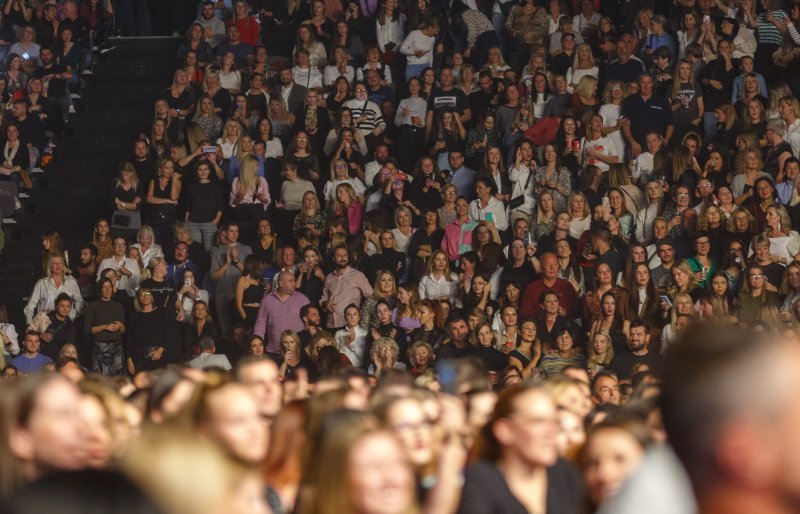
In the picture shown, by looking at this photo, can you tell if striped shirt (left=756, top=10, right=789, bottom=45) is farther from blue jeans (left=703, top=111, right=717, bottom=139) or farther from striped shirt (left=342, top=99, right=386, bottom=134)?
striped shirt (left=342, top=99, right=386, bottom=134)

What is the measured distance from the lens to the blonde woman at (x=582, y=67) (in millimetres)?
14820

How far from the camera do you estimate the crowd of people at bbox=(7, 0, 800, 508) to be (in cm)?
1175

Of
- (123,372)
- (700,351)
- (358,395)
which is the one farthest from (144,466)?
(123,372)

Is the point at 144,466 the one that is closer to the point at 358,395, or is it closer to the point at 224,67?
the point at 358,395

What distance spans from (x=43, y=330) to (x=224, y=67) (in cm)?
457

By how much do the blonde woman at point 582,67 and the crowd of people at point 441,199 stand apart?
27 millimetres

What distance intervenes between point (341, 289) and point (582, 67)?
428cm

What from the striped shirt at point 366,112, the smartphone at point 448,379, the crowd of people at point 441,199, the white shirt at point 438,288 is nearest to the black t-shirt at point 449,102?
the crowd of people at point 441,199

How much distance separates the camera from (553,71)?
15.3m

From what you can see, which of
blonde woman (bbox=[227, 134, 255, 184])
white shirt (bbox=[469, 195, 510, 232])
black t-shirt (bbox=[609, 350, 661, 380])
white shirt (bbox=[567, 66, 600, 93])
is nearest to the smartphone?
black t-shirt (bbox=[609, 350, 661, 380])

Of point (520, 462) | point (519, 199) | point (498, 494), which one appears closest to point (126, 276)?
point (519, 199)

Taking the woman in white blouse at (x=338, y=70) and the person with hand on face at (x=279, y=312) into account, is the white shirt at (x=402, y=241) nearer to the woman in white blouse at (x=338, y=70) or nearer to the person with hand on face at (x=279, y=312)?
the person with hand on face at (x=279, y=312)

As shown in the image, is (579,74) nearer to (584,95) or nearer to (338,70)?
(584,95)

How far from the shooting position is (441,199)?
46.0 feet
